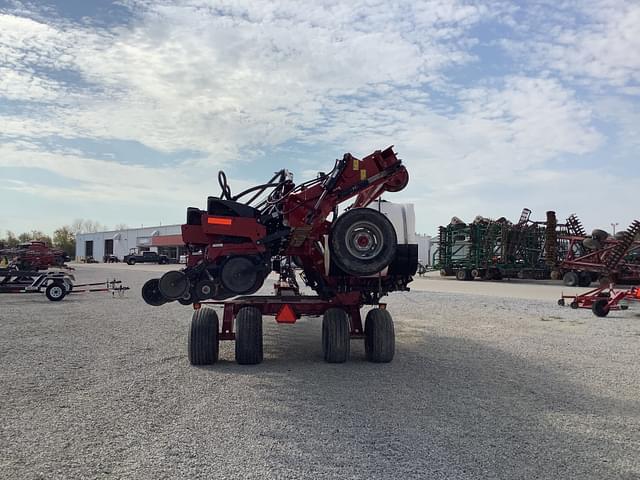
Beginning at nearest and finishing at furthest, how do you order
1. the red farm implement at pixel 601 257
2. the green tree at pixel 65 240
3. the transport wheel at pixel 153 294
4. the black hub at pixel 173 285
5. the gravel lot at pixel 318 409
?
1. the gravel lot at pixel 318 409
2. the black hub at pixel 173 285
3. the transport wheel at pixel 153 294
4. the red farm implement at pixel 601 257
5. the green tree at pixel 65 240

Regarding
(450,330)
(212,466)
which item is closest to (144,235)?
(450,330)

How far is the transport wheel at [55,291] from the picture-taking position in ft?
65.2

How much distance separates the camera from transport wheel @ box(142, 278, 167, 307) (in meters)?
8.36

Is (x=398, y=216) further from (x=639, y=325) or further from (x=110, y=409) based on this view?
(x=639, y=325)

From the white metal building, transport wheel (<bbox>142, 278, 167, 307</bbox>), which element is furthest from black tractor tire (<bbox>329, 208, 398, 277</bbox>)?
the white metal building

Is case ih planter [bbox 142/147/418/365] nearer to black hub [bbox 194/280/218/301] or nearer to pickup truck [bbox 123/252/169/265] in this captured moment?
black hub [bbox 194/280/218/301]

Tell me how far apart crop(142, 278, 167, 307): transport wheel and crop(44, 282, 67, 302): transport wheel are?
1333 cm

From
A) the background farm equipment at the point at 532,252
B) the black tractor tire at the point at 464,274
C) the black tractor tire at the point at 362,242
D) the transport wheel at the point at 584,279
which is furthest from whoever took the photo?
the black tractor tire at the point at 464,274

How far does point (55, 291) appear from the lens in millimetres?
19938

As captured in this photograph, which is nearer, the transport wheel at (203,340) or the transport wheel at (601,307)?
the transport wheel at (203,340)

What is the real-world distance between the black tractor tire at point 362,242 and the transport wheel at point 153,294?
2712 millimetres

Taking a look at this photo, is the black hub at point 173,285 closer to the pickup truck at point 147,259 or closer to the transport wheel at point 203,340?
the transport wheel at point 203,340

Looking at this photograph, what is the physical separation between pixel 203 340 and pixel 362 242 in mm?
2837

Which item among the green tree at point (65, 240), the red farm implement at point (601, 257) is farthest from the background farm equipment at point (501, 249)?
the green tree at point (65, 240)
